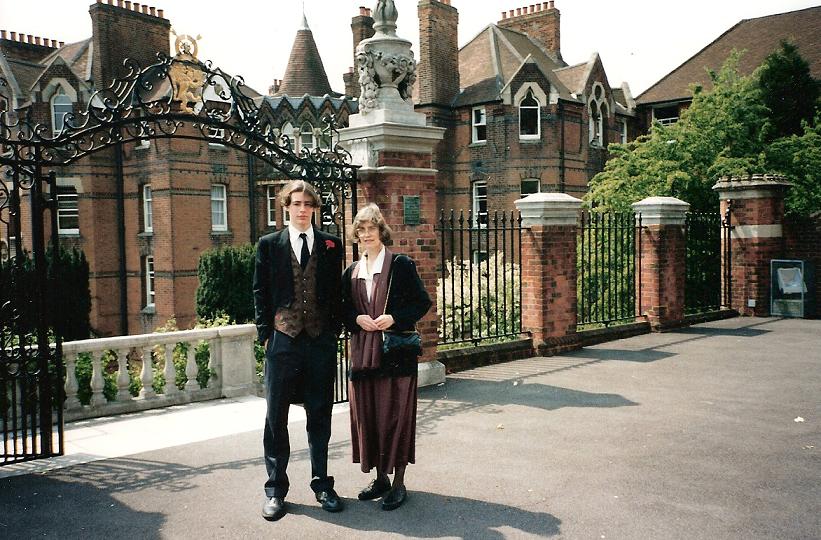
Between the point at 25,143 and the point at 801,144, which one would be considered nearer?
the point at 25,143

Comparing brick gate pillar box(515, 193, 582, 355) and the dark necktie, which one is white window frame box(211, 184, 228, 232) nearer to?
brick gate pillar box(515, 193, 582, 355)

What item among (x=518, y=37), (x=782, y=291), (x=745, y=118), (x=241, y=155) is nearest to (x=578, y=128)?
(x=518, y=37)

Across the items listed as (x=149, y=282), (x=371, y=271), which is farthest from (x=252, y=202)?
(x=371, y=271)

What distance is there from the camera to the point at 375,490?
4.71 m

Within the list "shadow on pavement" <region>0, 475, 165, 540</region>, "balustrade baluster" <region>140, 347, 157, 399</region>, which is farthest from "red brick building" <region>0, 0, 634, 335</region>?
"shadow on pavement" <region>0, 475, 165, 540</region>

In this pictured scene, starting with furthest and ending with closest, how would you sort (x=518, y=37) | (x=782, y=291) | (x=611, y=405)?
(x=518, y=37) → (x=782, y=291) → (x=611, y=405)

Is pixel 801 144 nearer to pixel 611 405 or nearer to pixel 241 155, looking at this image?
pixel 611 405

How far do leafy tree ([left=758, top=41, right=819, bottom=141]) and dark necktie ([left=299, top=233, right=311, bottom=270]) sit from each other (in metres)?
24.6

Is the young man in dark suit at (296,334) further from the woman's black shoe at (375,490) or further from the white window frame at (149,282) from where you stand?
the white window frame at (149,282)

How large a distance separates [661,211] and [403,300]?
8971 mm

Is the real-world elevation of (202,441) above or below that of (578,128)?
below

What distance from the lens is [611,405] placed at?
721 cm

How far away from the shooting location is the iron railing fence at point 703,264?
15.2 meters

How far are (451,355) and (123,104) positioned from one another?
4.77 meters
